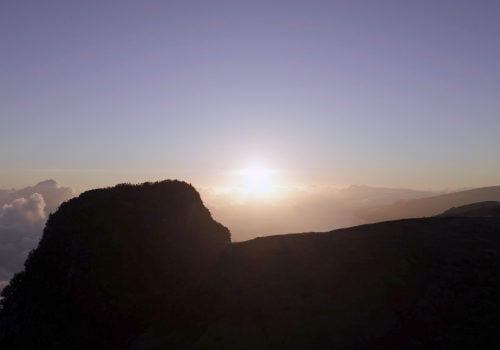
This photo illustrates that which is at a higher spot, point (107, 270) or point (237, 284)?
point (107, 270)

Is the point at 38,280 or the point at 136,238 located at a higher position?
the point at 136,238

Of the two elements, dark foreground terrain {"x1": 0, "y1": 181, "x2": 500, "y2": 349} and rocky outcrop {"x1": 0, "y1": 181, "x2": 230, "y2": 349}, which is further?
rocky outcrop {"x1": 0, "y1": 181, "x2": 230, "y2": 349}

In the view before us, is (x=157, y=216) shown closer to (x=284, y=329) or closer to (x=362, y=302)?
(x=284, y=329)

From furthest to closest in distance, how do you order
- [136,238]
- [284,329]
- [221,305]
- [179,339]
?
[136,238], [221,305], [179,339], [284,329]

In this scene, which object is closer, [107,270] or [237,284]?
[237,284]

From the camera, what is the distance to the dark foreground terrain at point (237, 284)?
55.5 feet

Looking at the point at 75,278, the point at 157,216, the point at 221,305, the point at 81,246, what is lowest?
the point at 221,305

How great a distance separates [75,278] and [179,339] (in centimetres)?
794

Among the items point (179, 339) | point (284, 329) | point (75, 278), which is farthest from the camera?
point (75, 278)

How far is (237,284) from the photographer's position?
2170 cm

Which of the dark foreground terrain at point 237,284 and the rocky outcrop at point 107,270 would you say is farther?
the rocky outcrop at point 107,270

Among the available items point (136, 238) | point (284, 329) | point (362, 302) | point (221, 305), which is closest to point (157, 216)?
point (136, 238)

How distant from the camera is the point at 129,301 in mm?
21422

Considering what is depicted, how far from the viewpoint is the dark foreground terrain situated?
1691cm
